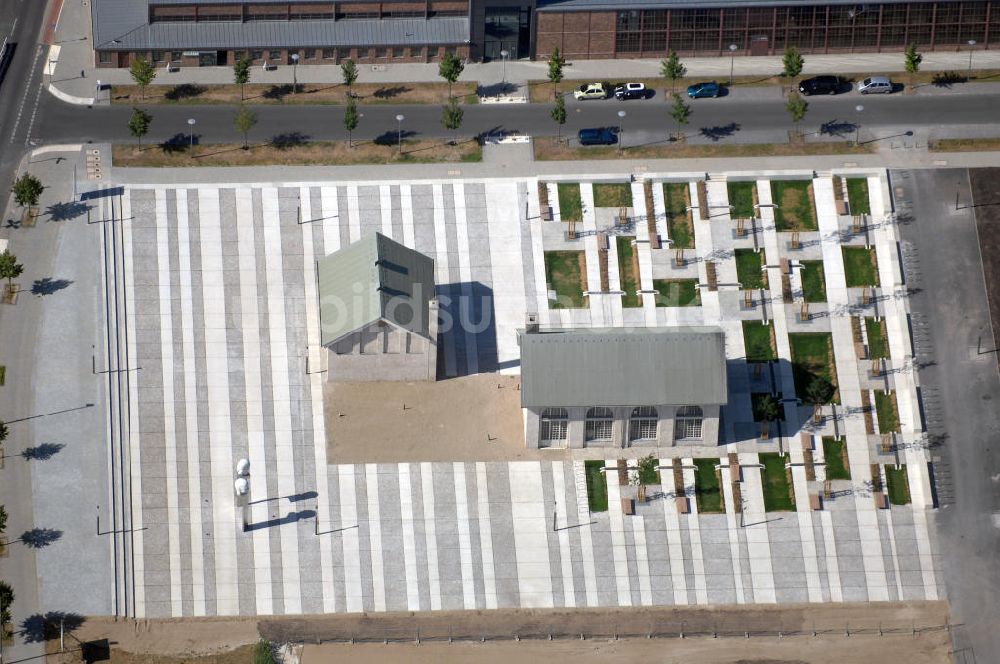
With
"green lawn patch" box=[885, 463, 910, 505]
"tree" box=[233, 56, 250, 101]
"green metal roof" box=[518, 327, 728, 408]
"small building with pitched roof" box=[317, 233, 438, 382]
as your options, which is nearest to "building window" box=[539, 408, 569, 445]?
"green metal roof" box=[518, 327, 728, 408]

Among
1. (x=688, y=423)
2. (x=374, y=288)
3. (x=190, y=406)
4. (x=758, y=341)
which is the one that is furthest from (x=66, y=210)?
(x=758, y=341)

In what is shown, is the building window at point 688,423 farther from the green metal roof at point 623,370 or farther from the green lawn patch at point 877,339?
the green lawn patch at point 877,339

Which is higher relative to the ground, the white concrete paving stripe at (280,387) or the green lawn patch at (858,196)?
the green lawn patch at (858,196)

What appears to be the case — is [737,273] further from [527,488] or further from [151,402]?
[151,402]

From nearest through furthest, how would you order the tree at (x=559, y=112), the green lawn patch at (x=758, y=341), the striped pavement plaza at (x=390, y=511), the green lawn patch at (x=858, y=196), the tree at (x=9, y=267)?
the striped pavement plaza at (x=390, y=511) → the green lawn patch at (x=758, y=341) → the tree at (x=9, y=267) → the green lawn patch at (x=858, y=196) → the tree at (x=559, y=112)

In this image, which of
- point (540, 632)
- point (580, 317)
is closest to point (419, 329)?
point (580, 317)

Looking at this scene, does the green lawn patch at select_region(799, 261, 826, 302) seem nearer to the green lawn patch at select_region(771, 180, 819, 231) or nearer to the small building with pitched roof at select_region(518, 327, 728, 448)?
the green lawn patch at select_region(771, 180, 819, 231)

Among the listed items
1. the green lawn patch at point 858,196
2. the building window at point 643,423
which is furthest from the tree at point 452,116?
the green lawn patch at point 858,196
